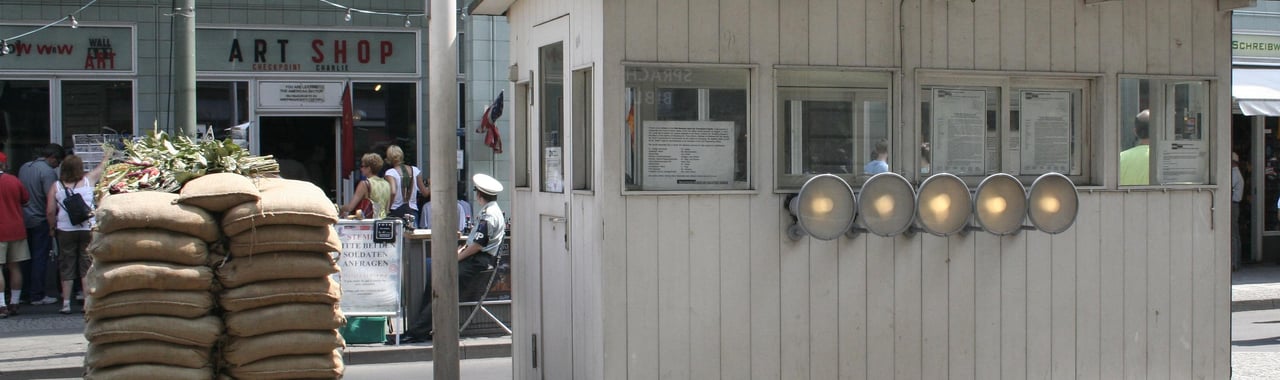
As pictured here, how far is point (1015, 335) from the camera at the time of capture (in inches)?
269

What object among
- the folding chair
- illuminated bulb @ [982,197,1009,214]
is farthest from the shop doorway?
illuminated bulb @ [982,197,1009,214]

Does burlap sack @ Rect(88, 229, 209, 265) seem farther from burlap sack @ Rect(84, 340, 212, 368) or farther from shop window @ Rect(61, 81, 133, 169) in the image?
shop window @ Rect(61, 81, 133, 169)

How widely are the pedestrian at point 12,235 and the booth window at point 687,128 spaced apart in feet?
31.4

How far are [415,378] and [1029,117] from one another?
17.3 ft

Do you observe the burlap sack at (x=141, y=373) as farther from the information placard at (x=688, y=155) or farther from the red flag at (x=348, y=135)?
the red flag at (x=348, y=135)

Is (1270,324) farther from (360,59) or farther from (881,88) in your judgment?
(360,59)

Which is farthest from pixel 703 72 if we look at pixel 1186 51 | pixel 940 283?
pixel 1186 51

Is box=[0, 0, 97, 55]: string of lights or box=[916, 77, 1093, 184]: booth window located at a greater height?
box=[0, 0, 97, 55]: string of lights

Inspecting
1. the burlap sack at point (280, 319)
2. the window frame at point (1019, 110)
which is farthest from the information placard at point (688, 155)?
the burlap sack at point (280, 319)

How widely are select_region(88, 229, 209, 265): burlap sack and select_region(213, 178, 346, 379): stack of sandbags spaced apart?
8.5 inches

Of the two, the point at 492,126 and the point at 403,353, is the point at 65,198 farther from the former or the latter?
the point at 492,126

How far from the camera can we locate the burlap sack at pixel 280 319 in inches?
252

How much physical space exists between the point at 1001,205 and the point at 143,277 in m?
4.47

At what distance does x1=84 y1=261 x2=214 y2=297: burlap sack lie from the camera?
6105mm
